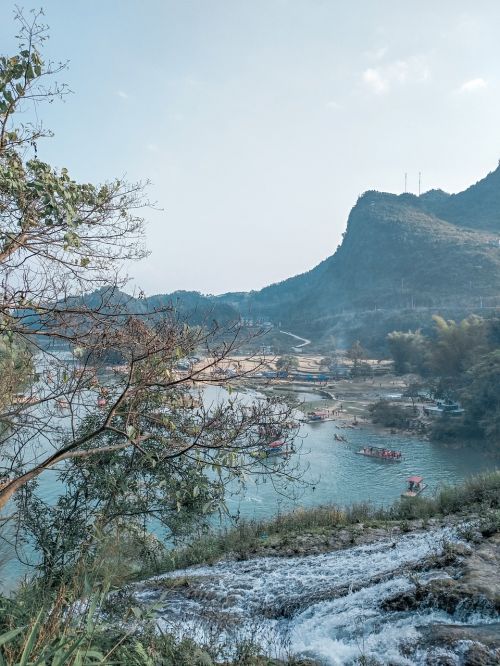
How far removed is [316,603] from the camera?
4.15 meters

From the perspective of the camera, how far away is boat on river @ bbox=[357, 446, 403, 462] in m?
18.5

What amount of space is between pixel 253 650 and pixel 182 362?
1.68 m

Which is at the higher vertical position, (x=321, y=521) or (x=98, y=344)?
(x=98, y=344)

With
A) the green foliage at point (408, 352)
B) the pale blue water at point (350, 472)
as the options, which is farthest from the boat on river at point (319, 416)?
the green foliage at point (408, 352)

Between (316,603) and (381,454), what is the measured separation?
50.0 feet

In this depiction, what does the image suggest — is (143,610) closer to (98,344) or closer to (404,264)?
(98,344)

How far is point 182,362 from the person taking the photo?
3262 mm

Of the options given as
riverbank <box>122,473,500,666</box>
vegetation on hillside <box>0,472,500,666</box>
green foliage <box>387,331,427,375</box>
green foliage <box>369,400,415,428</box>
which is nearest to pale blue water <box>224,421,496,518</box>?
green foliage <box>369,400,415,428</box>

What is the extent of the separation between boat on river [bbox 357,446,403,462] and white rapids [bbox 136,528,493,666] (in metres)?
13.4

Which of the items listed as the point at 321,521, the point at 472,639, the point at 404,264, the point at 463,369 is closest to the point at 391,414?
the point at 463,369

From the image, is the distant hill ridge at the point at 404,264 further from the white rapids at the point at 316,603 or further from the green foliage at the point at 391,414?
the white rapids at the point at 316,603

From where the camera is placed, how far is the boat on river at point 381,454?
60.7ft

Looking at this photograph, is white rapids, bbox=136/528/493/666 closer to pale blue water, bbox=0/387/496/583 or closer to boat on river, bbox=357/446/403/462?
pale blue water, bbox=0/387/496/583

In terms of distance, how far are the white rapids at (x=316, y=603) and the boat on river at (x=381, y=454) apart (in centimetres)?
1341
